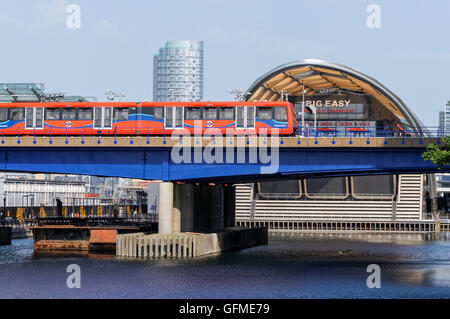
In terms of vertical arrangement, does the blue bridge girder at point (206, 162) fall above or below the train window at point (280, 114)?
below

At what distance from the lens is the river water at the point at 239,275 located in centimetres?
5494

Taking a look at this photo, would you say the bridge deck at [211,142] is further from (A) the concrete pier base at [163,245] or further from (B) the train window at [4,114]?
(A) the concrete pier base at [163,245]

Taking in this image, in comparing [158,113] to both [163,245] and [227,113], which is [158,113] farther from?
[163,245]

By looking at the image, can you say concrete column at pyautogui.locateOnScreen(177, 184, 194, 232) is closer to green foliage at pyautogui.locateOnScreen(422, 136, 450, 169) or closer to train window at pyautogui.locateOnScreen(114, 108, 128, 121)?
train window at pyautogui.locateOnScreen(114, 108, 128, 121)

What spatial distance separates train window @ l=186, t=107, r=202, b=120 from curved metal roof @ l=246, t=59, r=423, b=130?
133 ft

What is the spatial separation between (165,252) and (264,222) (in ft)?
207

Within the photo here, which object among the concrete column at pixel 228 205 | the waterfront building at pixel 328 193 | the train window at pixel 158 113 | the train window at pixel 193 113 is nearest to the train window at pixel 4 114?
the train window at pixel 158 113

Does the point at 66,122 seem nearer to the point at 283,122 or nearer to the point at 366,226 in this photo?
the point at 283,122

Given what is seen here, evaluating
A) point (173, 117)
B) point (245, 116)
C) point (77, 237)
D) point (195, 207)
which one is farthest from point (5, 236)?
point (245, 116)

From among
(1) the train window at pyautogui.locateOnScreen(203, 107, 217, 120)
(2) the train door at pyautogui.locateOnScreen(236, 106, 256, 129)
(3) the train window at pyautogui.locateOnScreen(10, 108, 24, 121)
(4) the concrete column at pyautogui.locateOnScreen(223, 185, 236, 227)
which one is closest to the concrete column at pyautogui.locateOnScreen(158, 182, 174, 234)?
(1) the train window at pyautogui.locateOnScreen(203, 107, 217, 120)

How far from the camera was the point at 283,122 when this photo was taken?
76750mm

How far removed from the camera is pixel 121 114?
78.6 m

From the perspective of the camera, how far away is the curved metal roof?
125m

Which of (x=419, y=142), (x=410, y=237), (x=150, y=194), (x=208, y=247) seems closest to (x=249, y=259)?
(x=208, y=247)
